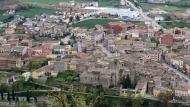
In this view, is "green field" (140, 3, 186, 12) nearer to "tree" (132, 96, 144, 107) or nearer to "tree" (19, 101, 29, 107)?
"tree" (132, 96, 144, 107)

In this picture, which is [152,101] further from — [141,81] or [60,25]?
[60,25]

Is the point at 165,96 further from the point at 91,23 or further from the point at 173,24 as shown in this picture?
the point at 91,23

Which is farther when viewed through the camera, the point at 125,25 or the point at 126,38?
the point at 125,25

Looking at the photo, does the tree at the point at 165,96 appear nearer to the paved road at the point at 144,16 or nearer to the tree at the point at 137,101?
the tree at the point at 137,101

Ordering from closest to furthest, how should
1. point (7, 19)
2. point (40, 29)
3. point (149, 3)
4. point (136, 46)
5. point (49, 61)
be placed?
point (49, 61), point (136, 46), point (40, 29), point (7, 19), point (149, 3)

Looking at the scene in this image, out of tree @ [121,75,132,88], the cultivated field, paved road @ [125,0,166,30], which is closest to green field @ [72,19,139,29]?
the cultivated field

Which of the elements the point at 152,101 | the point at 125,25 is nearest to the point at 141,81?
the point at 152,101

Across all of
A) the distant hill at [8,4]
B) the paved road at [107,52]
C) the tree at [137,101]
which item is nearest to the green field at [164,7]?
the distant hill at [8,4]

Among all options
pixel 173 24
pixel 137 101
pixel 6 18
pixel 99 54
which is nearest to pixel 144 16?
pixel 173 24
